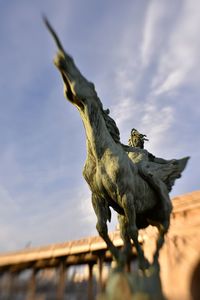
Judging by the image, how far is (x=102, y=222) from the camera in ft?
13.0

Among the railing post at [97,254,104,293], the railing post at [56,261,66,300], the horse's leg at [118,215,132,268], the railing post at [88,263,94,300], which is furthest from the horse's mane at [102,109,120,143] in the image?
the railing post at [56,261,66,300]

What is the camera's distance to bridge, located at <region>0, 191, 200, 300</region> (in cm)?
709

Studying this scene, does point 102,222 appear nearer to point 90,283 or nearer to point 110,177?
point 110,177

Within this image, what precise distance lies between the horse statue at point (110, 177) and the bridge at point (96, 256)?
2722 mm

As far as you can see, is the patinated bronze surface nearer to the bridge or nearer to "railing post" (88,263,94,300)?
the bridge

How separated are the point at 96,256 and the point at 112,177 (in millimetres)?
4689

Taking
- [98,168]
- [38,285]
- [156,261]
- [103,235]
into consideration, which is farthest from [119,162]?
[38,285]

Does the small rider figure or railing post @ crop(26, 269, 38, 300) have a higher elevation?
the small rider figure

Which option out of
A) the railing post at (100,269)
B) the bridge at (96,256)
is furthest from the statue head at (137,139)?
the railing post at (100,269)

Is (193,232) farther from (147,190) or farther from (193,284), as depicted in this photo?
(147,190)

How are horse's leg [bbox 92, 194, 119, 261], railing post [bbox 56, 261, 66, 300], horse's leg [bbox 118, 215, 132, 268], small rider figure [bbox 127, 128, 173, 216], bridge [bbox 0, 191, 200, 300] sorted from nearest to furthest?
horse's leg [bbox 118, 215, 132, 268], horse's leg [bbox 92, 194, 119, 261], small rider figure [bbox 127, 128, 173, 216], bridge [bbox 0, 191, 200, 300], railing post [bbox 56, 261, 66, 300]

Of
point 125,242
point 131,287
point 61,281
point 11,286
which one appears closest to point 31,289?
point 11,286

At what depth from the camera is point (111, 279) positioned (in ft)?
10.7

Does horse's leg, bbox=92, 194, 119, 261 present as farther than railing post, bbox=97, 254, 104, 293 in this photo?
No
